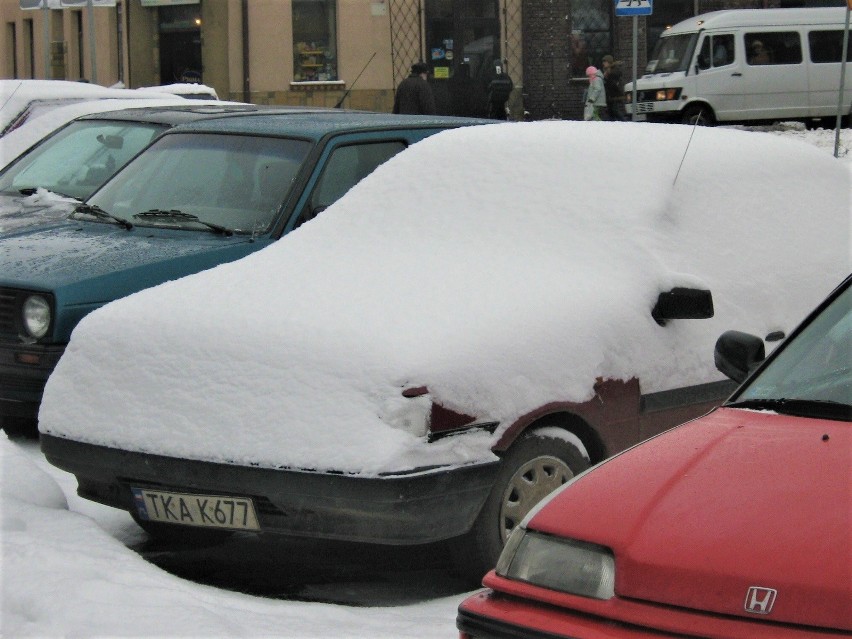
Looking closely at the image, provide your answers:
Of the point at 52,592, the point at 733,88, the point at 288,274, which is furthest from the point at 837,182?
the point at 733,88

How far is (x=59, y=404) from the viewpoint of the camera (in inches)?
208

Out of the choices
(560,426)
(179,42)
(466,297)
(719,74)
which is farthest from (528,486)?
(179,42)

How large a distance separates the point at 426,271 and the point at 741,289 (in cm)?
131

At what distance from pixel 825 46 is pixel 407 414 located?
82.1ft

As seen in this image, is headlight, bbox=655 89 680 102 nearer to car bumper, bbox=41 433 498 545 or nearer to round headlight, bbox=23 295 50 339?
round headlight, bbox=23 295 50 339

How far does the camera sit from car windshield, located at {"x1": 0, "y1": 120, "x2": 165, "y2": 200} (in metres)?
10.0

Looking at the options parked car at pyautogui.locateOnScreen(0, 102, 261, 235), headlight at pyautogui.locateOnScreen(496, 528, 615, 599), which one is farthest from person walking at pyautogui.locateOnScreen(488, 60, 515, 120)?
headlight at pyautogui.locateOnScreen(496, 528, 615, 599)

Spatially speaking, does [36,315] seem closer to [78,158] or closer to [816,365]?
[78,158]

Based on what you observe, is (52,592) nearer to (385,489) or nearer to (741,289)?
(385,489)

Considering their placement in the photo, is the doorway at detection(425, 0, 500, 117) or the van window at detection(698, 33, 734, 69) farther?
the doorway at detection(425, 0, 500, 117)

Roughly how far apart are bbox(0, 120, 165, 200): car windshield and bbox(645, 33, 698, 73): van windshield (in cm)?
1835

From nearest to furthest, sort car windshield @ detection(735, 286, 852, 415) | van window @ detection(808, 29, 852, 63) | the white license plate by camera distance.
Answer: car windshield @ detection(735, 286, 852, 415), the white license plate, van window @ detection(808, 29, 852, 63)

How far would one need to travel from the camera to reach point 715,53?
2719cm

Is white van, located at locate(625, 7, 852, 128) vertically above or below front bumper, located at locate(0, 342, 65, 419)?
above
